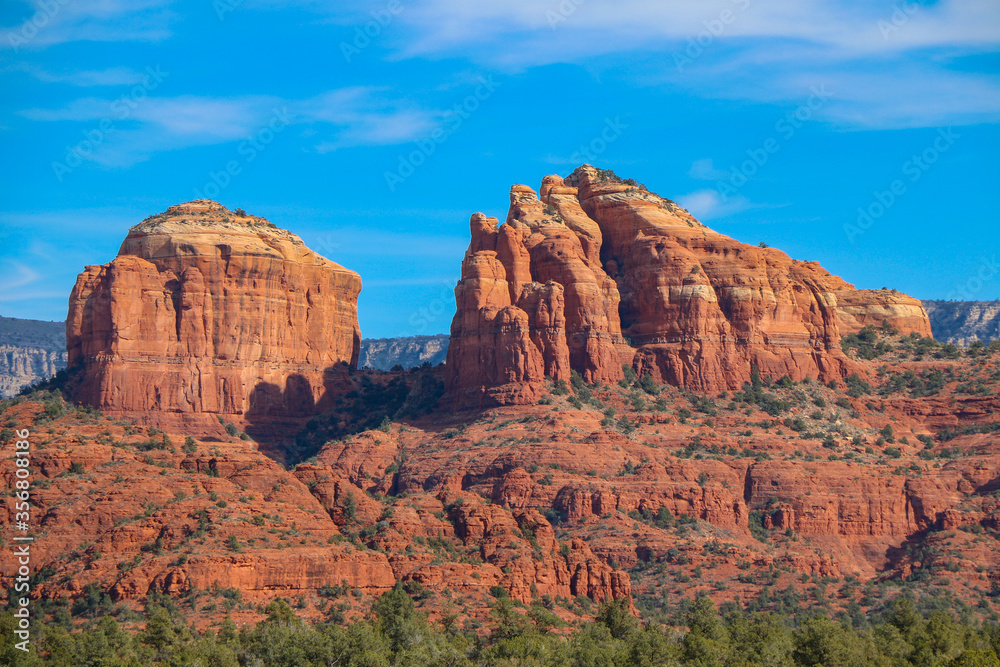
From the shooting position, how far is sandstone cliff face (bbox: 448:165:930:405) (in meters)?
154

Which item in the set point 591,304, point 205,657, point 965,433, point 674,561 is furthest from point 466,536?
point 965,433

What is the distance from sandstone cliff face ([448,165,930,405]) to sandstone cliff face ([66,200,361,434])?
16224 mm

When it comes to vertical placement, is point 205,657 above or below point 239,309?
below

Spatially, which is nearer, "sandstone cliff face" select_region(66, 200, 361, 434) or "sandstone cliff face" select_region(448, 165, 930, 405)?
"sandstone cliff face" select_region(448, 165, 930, 405)

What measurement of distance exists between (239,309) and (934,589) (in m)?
61.1

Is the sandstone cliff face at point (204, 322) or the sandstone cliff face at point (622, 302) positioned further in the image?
the sandstone cliff face at point (204, 322)

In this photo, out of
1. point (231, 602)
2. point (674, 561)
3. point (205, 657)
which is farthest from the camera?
point (674, 561)

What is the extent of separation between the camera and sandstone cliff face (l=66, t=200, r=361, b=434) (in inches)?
6265

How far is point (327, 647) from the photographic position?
97.0m

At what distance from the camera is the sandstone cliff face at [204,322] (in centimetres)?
15912

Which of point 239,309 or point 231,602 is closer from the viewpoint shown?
point 231,602

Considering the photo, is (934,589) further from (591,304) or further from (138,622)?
(138,622)

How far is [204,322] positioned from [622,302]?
3338cm

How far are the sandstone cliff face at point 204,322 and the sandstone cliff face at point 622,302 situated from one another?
16224 mm
